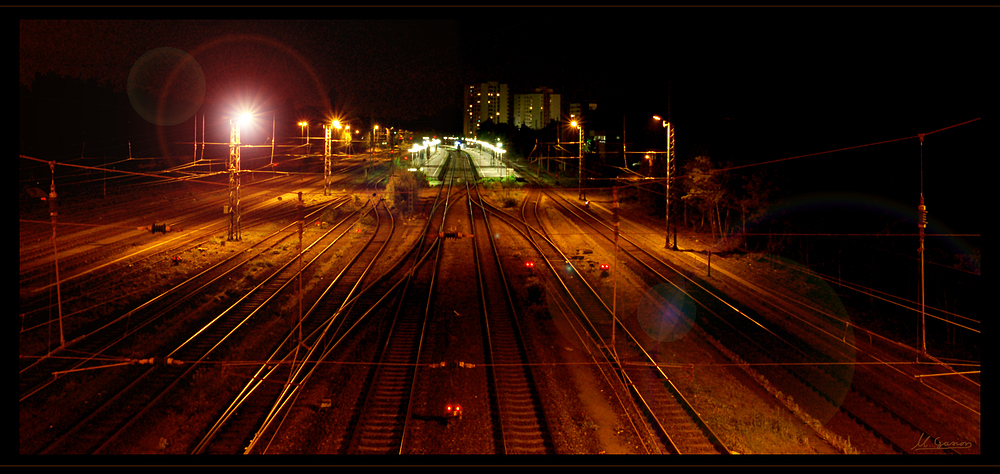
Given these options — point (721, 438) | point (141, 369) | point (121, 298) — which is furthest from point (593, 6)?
point (121, 298)

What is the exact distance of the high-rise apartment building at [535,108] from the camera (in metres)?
144

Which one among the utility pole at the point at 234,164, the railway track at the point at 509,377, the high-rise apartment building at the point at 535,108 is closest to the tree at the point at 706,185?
the railway track at the point at 509,377

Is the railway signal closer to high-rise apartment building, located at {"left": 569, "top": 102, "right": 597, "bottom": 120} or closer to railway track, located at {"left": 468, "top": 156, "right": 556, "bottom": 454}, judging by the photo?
railway track, located at {"left": 468, "top": 156, "right": 556, "bottom": 454}

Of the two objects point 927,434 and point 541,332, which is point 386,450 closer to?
point 541,332

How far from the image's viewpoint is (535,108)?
160125 millimetres

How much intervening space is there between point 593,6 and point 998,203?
3.15 metres

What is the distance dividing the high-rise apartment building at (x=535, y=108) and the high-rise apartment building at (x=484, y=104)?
A: 3850 millimetres

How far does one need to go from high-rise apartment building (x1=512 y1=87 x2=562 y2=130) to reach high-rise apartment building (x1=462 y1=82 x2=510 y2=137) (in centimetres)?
385

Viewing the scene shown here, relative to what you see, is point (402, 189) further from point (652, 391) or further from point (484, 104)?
point (484, 104)

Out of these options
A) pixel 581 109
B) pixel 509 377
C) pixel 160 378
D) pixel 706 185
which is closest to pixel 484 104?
pixel 581 109

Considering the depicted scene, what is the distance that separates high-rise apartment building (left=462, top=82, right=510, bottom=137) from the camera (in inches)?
6506

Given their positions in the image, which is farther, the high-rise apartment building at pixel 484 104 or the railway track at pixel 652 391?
the high-rise apartment building at pixel 484 104

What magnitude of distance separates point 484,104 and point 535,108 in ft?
60.0

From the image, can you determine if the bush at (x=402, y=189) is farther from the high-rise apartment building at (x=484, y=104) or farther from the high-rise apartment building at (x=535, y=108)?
the high-rise apartment building at (x=484, y=104)
